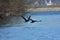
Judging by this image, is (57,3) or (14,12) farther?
(57,3)

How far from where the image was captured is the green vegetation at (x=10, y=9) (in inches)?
345

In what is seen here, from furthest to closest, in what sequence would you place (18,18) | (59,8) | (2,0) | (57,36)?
(59,8) < (18,18) < (2,0) < (57,36)

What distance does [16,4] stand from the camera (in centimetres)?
932

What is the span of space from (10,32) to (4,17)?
199 centimetres

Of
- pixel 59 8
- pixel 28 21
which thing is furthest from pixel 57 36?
pixel 59 8

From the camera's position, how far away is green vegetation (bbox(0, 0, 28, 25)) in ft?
28.7

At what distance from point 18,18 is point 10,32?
259cm

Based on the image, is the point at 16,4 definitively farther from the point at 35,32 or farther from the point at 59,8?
the point at 59,8

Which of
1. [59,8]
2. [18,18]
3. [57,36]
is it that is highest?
[57,36]

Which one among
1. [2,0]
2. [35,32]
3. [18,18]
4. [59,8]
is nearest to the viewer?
[35,32]

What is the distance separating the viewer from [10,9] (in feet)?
29.6

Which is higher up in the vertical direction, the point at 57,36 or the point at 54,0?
the point at 57,36

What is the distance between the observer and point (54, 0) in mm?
Result: 15336

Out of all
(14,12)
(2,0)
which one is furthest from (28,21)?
(2,0)
